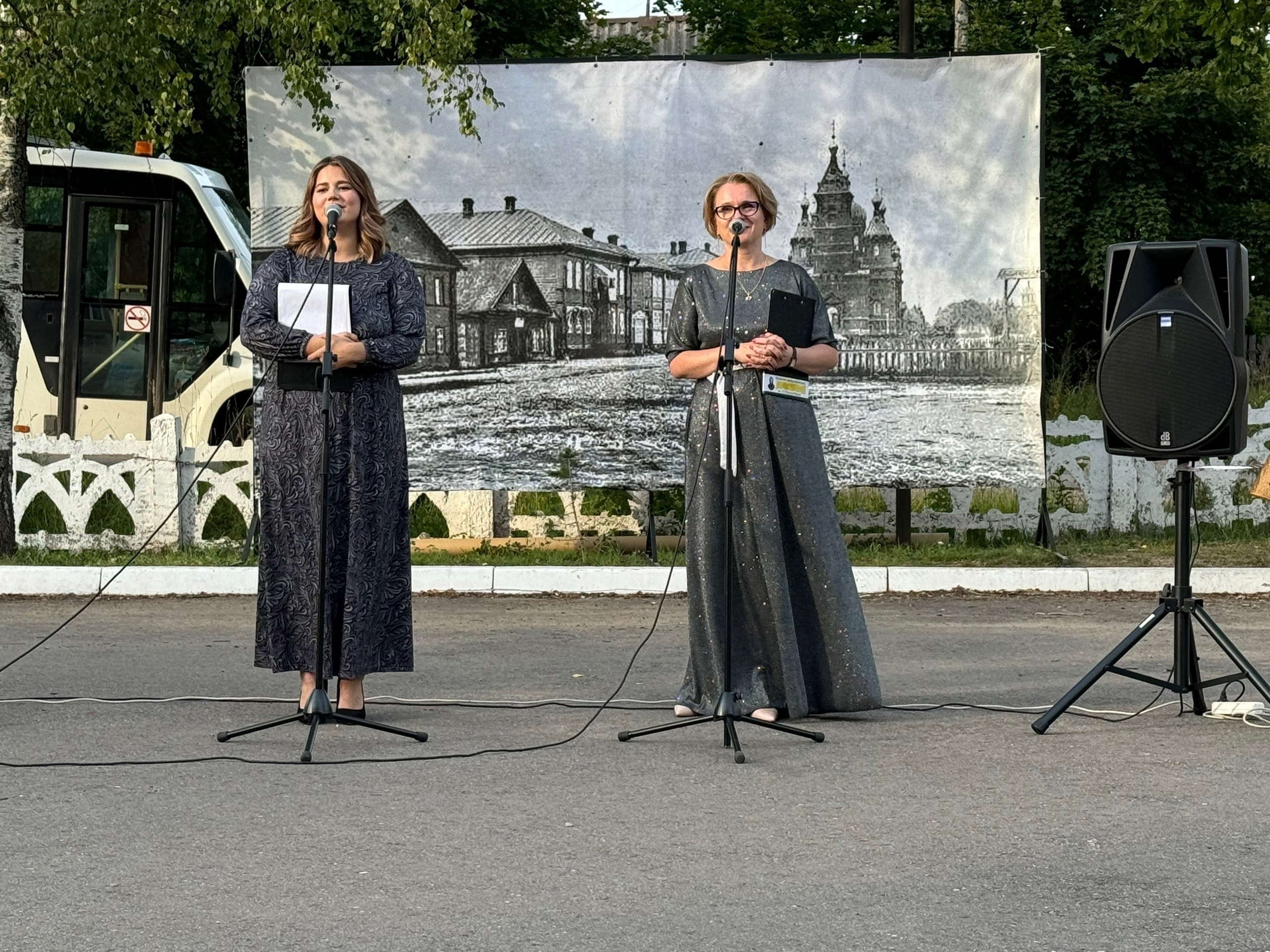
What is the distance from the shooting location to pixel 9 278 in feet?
46.6

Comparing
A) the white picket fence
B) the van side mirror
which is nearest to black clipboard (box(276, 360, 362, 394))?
the white picket fence

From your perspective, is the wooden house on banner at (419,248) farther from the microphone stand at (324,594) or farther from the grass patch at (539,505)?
the microphone stand at (324,594)

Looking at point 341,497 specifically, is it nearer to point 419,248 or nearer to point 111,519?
point 419,248

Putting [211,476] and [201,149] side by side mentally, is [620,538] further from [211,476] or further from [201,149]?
[201,149]

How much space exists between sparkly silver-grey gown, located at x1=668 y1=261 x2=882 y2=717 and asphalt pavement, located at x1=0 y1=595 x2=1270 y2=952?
0.20m

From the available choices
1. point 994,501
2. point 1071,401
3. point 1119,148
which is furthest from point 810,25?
point 994,501

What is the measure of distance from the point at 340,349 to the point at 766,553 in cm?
179

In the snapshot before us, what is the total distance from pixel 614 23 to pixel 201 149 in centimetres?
7827

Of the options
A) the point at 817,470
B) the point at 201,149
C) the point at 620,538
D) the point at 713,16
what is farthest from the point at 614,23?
the point at 817,470

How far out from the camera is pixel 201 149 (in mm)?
23734

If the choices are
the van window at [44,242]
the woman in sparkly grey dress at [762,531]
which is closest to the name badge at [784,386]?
the woman in sparkly grey dress at [762,531]

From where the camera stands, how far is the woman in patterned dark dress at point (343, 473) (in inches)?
283

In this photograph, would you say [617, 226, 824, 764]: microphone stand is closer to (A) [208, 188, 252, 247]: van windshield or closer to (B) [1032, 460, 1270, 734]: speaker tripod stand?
(B) [1032, 460, 1270, 734]: speaker tripod stand

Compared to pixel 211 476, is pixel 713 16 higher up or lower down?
higher up
